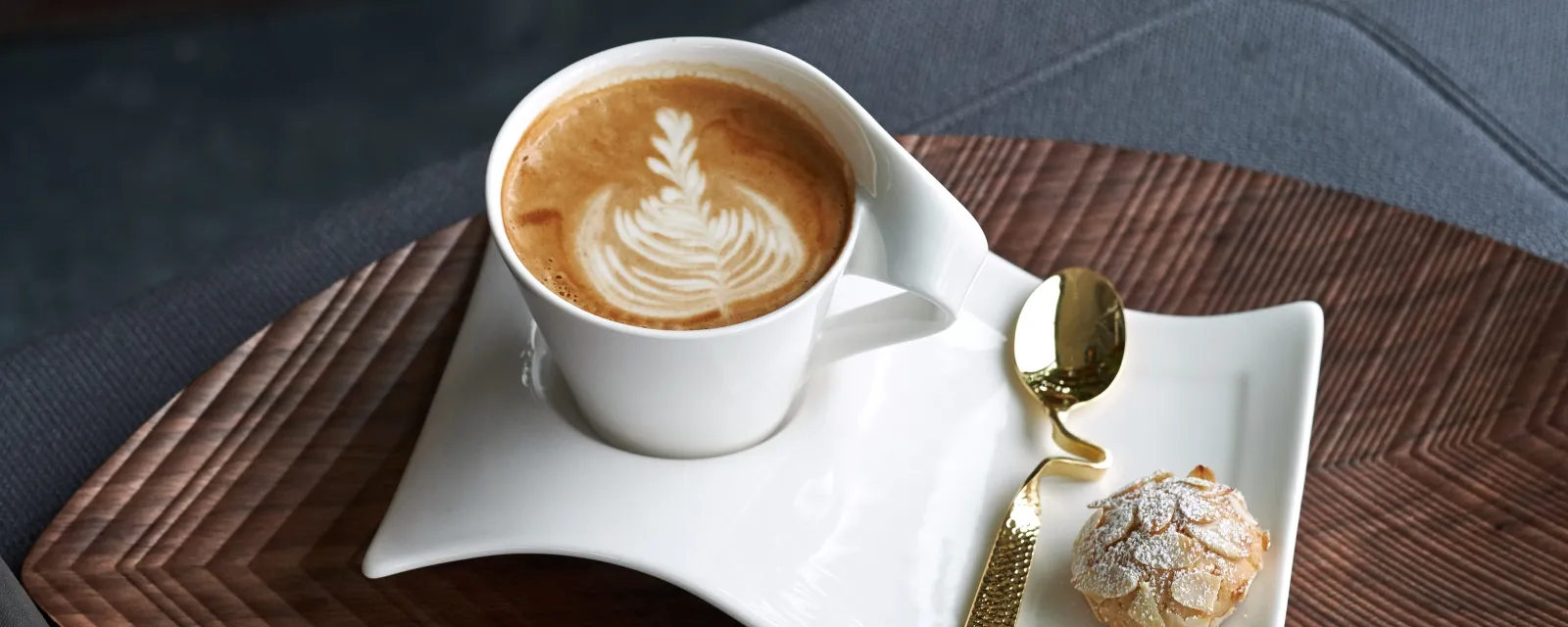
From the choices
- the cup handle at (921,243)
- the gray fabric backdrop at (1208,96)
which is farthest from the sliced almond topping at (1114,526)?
the gray fabric backdrop at (1208,96)

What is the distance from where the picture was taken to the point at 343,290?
1002 millimetres

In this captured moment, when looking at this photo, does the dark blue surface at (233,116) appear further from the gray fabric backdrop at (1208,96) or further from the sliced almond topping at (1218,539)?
the sliced almond topping at (1218,539)

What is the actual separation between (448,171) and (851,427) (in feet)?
1.97

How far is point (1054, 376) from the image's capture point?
0.88 metres

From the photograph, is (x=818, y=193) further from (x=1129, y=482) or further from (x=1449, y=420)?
(x=1449, y=420)

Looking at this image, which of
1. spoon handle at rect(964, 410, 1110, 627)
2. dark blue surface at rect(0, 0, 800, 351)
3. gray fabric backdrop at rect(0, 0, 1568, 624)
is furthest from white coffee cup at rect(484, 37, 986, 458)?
dark blue surface at rect(0, 0, 800, 351)

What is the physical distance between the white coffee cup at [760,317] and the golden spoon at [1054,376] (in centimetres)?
13

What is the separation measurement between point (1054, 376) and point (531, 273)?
1.18 ft

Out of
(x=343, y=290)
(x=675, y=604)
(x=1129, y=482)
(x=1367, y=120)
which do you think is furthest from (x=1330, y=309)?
(x=343, y=290)

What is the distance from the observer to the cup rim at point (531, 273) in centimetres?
69

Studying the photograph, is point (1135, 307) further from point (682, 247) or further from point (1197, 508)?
point (682, 247)

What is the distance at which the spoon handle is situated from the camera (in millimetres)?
775

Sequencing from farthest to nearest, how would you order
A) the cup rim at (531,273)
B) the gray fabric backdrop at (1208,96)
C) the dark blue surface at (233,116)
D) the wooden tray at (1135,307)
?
the dark blue surface at (233,116) < the gray fabric backdrop at (1208,96) < the wooden tray at (1135,307) < the cup rim at (531,273)

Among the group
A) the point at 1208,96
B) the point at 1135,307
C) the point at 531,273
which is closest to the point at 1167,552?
the point at 1135,307
